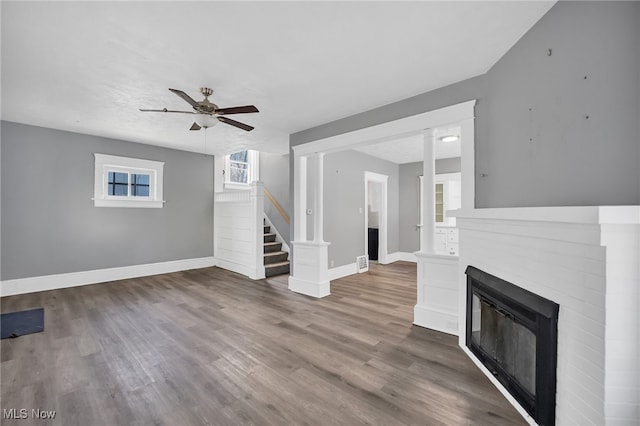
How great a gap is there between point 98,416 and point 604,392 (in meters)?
2.74

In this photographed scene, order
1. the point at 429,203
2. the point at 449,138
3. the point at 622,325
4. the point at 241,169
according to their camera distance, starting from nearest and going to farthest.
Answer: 1. the point at 622,325
2. the point at 429,203
3. the point at 449,138
4. the point at 241,169

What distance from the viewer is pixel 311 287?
4.21 meters

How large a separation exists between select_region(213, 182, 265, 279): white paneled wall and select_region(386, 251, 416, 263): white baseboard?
3.37 metres

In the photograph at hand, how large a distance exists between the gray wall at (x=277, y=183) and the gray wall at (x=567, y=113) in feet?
15.9

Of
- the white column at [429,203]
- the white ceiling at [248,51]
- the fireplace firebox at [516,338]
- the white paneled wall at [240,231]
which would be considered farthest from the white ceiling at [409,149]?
the fireplace firebox at [516,338]

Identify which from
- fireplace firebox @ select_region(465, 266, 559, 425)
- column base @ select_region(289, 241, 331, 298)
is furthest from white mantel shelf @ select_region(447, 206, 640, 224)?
column base @ select_region(289, 241, 331, 298)

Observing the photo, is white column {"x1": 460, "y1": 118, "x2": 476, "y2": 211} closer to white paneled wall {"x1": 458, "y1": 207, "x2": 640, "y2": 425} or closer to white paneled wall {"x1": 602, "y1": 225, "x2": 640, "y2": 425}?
white paneled wall {"x1": 458, "y1": 207, "x2": 640, "y2": 425}

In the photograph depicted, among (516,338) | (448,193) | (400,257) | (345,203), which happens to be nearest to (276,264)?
(345,203)

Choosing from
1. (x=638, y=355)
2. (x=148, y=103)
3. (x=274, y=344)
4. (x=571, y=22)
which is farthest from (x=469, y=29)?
(x=148, y=103)

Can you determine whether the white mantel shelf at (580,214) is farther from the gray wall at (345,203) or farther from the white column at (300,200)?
the gray wall at (345,203)

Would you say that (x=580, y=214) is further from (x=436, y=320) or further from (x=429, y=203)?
(x=436, y=320)

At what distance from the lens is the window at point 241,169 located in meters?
7.37

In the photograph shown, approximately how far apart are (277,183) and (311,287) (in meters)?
3.65

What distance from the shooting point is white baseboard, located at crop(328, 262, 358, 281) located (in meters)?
5.20
